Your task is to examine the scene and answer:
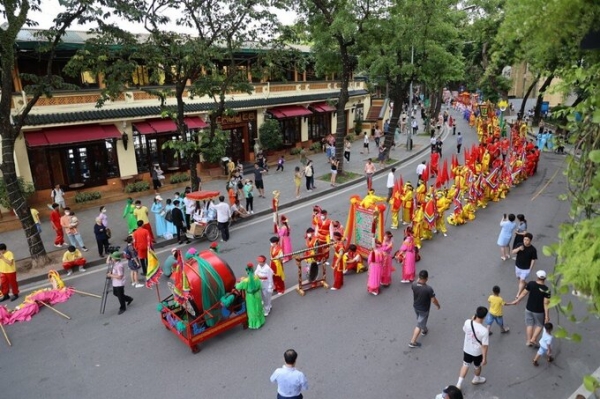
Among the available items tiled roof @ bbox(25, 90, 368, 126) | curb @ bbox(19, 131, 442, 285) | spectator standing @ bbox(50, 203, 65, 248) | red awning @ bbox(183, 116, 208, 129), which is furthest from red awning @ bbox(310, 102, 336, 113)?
spectator standing @ bbox(50, 203, 65, 248)

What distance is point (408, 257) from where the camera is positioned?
10.4m

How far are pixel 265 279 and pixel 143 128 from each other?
13451mm

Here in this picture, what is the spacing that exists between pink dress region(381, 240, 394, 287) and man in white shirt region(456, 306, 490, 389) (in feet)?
11.4

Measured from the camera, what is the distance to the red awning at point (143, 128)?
1968cm

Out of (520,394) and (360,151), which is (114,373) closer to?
(520,394)

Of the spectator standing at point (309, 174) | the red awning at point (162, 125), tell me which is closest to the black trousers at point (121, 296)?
the spectator standing at point (309, 174)

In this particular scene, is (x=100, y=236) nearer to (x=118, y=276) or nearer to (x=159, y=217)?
(x=159, y=217)

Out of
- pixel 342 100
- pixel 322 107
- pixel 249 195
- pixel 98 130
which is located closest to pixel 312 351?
pixel 249 195

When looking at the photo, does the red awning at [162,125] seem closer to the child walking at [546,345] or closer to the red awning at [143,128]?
the red awning at [143,128]

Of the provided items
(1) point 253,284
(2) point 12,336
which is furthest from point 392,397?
(2) point 12,336

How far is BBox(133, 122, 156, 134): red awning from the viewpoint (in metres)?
19.7

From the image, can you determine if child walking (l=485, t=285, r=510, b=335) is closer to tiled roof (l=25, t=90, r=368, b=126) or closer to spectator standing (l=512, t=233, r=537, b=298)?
spectator standing (l=512, t=233, r=537, b=298)

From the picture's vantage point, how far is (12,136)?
11.7 m

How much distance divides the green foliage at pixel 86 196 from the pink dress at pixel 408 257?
13979mm
